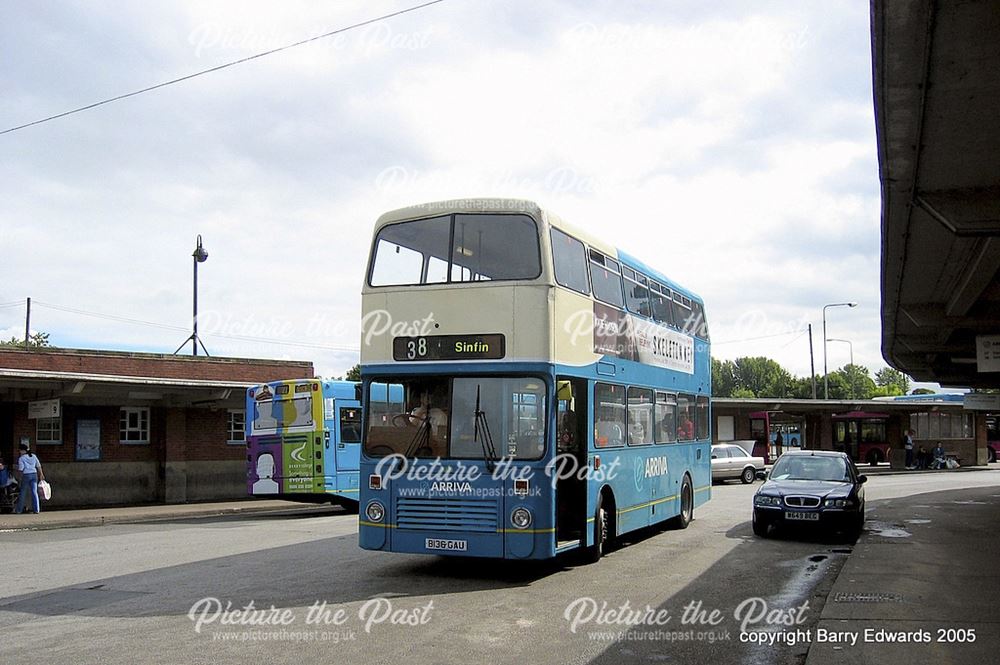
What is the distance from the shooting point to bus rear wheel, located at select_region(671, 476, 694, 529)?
683 inches

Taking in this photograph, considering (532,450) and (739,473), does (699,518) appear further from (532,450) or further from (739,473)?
(739,473)

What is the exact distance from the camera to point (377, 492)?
1164cm

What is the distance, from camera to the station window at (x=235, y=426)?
3012 cm

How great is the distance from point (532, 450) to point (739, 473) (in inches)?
1000

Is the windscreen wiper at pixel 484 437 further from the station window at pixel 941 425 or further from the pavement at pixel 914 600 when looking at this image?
the station window at pixel 941 425

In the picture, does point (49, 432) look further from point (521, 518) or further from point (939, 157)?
point (939, 157)

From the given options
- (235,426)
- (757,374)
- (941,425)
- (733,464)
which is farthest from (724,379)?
(235,426)

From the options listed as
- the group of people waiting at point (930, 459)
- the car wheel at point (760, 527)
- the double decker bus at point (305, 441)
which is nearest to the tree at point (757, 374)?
the group of people waiting at point (930, 459)

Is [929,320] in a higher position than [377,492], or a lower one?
higher

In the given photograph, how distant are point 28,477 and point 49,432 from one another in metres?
3.81

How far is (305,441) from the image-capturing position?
2180 cm

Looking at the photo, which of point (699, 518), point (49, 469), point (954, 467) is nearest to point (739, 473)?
point (699, 518)

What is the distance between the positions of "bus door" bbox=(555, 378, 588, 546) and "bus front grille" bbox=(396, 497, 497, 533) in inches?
43.7

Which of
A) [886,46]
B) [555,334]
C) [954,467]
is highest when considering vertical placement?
[886,46]
